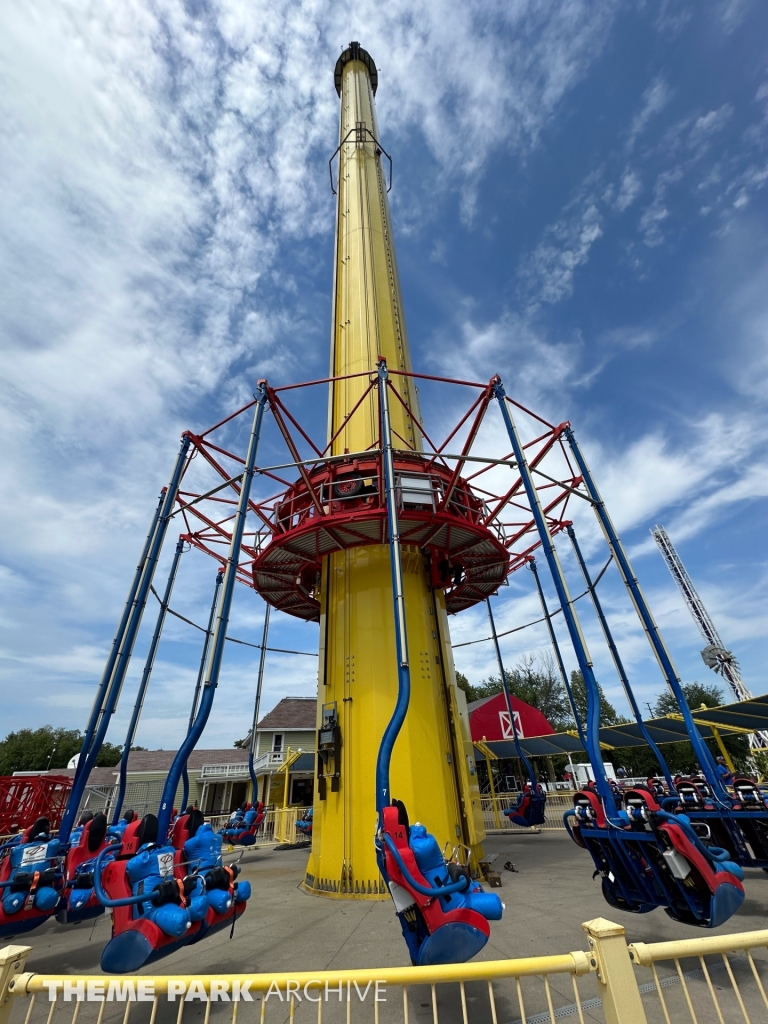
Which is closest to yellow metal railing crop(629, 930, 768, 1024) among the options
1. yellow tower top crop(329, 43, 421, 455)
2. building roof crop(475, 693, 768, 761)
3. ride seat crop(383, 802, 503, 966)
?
ride seat crop(383, 802, 503, 966)

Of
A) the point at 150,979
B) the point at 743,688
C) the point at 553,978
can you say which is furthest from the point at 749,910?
the point at 743,688

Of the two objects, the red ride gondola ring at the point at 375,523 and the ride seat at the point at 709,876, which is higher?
the red ride gondola ring at the point at 375,523

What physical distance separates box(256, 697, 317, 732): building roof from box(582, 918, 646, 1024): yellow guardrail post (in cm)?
3141

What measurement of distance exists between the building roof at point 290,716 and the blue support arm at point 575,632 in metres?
27.2

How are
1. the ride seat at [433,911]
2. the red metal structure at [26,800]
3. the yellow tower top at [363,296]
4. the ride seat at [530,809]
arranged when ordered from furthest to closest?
the red metal structure at [26,800], the yellow tower top at [363,296], the ride seat at [530,809], the ride seat at [433,911]

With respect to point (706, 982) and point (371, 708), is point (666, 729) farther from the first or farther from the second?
point (706, 982)

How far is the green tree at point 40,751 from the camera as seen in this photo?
5629 cm

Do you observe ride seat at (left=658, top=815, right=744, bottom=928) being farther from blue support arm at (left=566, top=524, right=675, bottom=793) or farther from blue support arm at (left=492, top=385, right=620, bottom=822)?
blue support arm at (left=566, top=524, right=675, bottom=793)

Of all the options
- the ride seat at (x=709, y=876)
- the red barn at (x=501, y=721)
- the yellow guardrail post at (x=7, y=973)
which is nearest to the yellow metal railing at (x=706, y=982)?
the ride seat at (x=709, y=876)

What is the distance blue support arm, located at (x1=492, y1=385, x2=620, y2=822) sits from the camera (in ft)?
21.7

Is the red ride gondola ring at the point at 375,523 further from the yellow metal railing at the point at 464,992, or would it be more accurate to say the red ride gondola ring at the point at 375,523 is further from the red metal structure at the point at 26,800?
the red metal structure at the point at 26,800

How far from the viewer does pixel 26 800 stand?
18.1 meters

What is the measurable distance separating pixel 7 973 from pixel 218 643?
5.17 meters

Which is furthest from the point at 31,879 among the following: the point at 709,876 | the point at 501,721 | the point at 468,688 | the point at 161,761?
the point at 468,688
